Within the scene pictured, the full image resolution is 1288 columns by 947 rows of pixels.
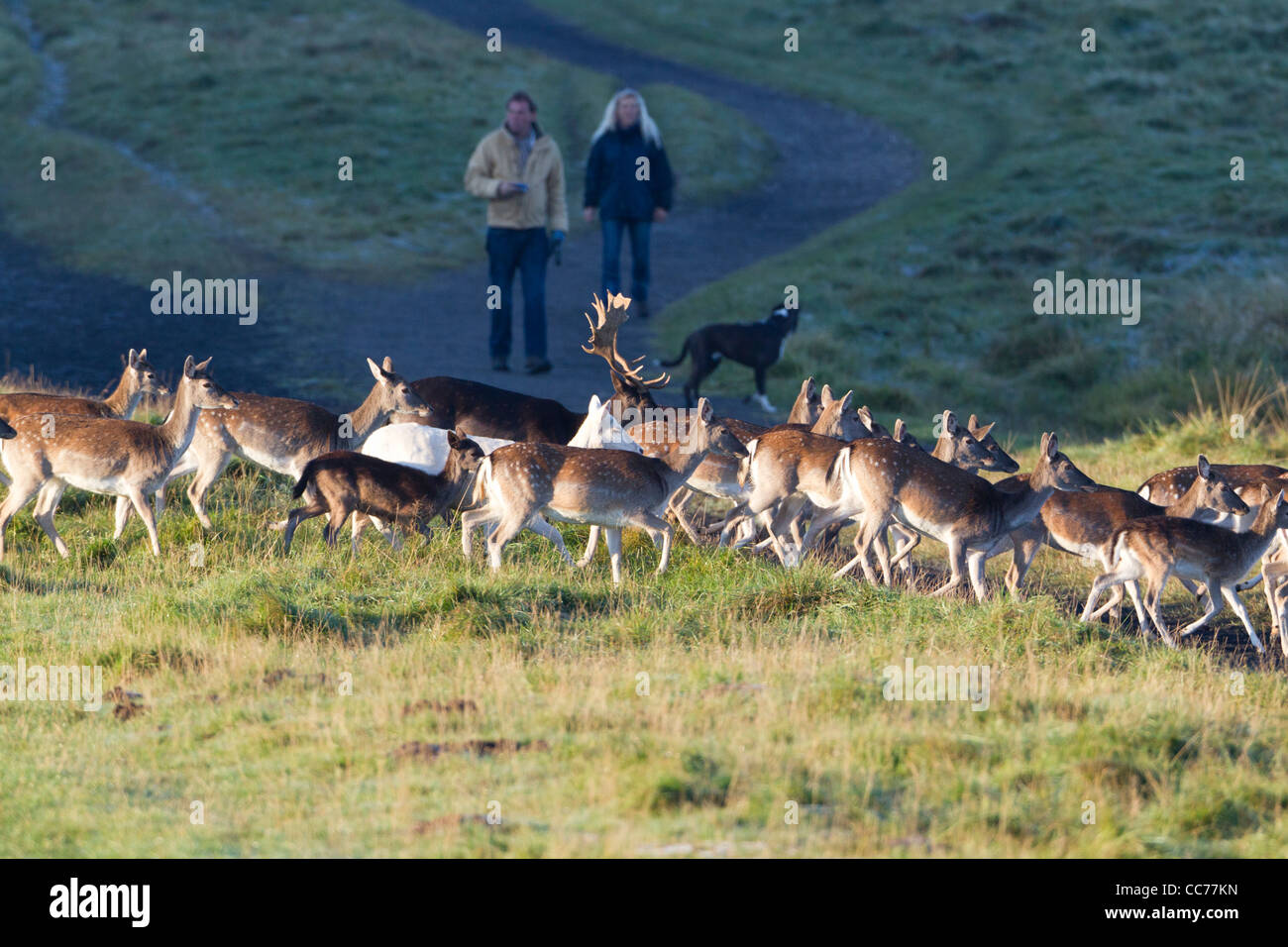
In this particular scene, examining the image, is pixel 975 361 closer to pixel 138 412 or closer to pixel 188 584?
pixel 138 412

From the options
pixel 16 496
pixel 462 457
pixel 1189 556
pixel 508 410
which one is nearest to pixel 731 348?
pixel 508 410

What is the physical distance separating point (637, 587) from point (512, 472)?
115cm

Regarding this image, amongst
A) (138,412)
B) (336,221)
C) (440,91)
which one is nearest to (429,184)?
(336,221)

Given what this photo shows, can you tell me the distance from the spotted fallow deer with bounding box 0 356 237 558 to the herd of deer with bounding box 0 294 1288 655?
0.04 ft

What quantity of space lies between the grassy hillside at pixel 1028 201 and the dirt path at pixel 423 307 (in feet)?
3.94

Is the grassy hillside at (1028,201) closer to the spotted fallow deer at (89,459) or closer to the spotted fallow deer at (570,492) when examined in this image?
the spotted fallow deer at (570,492)

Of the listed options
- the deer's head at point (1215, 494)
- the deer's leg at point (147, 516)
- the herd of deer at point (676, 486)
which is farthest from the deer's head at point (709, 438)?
the deer's leg at point (147, 516)

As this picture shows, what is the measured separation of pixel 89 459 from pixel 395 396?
7.85ft

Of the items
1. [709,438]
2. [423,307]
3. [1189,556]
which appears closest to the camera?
[1189,556]

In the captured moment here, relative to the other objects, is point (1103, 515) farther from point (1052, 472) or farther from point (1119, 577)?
point (1119, 577)

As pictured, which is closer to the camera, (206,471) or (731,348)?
(206,471)

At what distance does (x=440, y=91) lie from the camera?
109 ft

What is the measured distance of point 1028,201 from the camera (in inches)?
1051

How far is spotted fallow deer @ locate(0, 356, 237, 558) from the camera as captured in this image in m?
10.8
